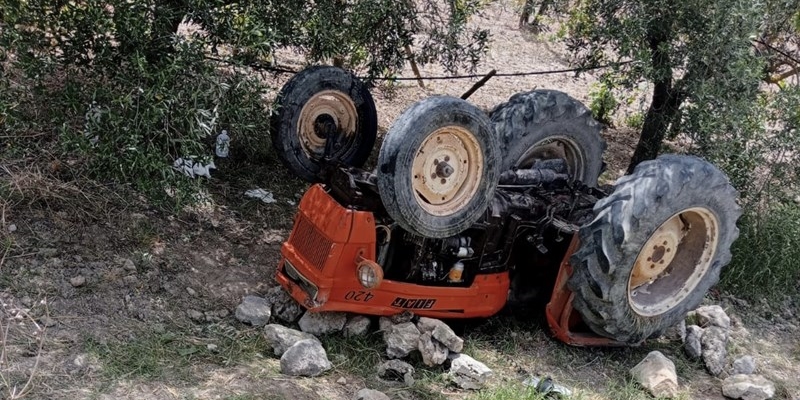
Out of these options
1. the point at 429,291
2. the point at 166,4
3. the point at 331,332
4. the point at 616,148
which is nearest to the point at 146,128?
the point at 166,4

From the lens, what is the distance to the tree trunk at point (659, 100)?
610 centimetres

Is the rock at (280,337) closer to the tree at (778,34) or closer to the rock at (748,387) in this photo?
the rock at (748,387)

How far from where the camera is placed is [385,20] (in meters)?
5.91

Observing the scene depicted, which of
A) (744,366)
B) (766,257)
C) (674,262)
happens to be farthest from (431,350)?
(766,257)

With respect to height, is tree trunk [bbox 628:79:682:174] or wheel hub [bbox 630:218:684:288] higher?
tree trunk [bbox 628:79:682:174]

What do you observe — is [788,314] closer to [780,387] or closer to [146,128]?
[780,387]

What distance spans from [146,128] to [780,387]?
13.6 feet

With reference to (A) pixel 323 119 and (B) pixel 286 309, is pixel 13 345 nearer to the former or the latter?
(B) pixel 286 309

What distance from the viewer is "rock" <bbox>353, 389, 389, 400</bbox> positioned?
3.96 meters

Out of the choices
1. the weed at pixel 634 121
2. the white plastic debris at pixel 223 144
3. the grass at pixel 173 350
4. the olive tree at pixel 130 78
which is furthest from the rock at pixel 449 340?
the weed at pixel 634 121

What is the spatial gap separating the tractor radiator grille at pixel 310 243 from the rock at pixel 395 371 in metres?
0.64

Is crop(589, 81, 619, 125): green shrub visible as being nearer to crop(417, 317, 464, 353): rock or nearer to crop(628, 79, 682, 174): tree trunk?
crop(628, 79, 682, 174): tree trunk

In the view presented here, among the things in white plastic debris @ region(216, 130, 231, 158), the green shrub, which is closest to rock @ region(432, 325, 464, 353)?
white plastic debris @ region(216, 130, 231, 158)

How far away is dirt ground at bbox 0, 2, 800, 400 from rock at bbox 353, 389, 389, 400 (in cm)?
19
